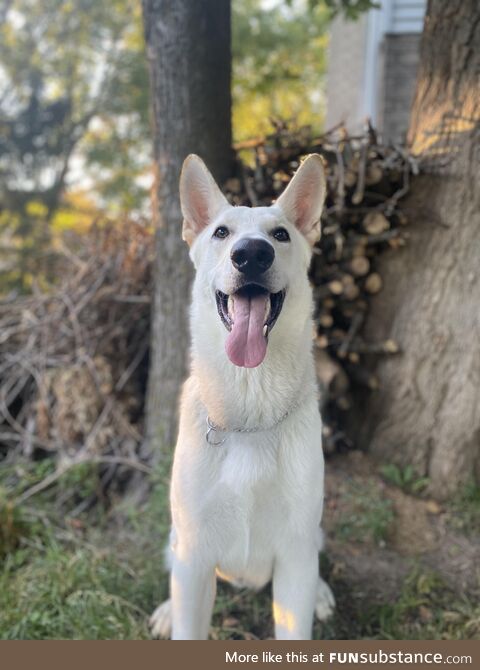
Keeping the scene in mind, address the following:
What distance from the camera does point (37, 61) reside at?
478 inches

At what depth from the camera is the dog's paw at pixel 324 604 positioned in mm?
2826

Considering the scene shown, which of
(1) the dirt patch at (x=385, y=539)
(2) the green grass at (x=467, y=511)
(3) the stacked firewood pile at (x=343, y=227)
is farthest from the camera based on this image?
(3) the stacked firewood pile at (x=343, y=227)

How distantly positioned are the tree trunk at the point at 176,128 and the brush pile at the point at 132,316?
33 cm

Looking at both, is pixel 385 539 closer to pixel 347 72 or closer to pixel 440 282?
pixel 440 282

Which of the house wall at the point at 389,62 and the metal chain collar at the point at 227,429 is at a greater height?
the house wall at the point at 389,62

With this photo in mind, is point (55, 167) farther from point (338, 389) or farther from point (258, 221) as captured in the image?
point (258, 221)

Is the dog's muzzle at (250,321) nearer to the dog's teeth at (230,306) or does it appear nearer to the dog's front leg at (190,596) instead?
the dog's teeth at (230,306)

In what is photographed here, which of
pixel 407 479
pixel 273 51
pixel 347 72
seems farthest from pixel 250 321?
pixel 273 51

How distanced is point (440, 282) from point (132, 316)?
2.31 m

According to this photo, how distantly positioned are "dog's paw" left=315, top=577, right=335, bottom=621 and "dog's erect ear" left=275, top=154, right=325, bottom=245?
1.82m

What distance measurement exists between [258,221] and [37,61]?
12.2 metres

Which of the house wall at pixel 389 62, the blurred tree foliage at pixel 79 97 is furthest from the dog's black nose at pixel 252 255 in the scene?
the blurred tree foliage at pixel 79 97

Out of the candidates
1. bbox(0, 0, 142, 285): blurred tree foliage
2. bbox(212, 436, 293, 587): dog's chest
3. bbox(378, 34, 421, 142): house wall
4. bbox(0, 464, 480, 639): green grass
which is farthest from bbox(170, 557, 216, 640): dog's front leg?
bbox(0, 0, 142, 285): blurred tree foliage

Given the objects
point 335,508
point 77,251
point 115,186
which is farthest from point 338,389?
point 115,186
